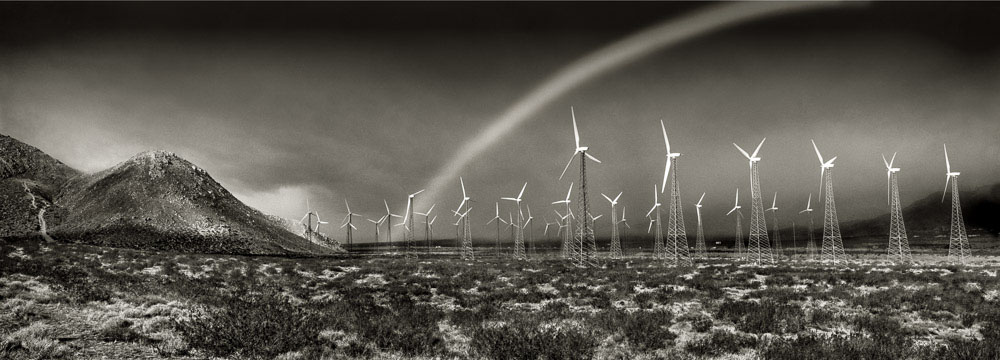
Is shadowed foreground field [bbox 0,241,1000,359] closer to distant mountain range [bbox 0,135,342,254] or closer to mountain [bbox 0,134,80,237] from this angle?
distant mountain range [bbox 0,135,342,254]

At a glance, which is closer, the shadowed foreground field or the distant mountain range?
the shadowed foreground field

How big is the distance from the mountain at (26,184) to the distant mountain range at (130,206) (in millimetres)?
128

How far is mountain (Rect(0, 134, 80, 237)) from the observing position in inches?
3010

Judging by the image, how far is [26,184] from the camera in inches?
3565

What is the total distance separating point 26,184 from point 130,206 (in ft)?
72.6

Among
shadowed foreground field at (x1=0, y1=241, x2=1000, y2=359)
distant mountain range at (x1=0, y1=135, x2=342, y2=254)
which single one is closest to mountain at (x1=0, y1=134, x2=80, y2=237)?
distant mountain range at (x1=0, y1=135, x2=342, y2=254)

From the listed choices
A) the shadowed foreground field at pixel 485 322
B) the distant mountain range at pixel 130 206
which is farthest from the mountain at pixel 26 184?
the shadowed foreground field at pixel 485 322

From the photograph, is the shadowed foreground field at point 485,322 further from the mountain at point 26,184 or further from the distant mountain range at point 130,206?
the mountain at point 26,184

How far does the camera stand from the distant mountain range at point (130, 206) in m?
79.0

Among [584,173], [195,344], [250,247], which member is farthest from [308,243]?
[195,344]

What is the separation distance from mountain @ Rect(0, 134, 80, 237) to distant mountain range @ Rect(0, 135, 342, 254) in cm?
13

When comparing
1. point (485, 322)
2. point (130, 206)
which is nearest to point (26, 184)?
point (130, 206)

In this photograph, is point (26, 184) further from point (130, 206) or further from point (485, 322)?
point (485, 322)

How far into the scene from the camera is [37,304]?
12523 mm
